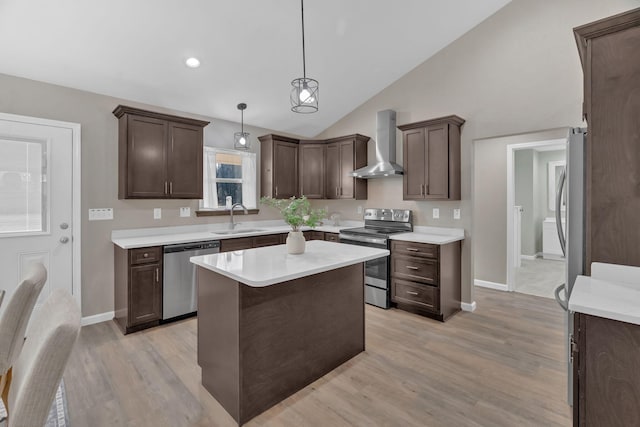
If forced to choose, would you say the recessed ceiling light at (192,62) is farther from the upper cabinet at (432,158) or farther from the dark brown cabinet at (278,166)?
the upper cabinet at (432,158)

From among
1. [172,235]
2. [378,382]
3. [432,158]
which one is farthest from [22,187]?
[432,158]

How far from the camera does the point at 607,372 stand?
1269 mm

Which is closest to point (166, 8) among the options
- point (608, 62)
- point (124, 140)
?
point (124, 140)

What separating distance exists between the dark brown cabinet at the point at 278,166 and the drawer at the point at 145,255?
195cm

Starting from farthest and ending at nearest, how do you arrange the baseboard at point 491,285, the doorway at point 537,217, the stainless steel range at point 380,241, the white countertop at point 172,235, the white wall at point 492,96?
the doorway at point 537,217, the baseboard at point 491,285, the stainless steel range at point 380,241, the white countertop at point 172,235, the white wall at point 492,96

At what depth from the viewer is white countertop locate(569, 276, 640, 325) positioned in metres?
1.22

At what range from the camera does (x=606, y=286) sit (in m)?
1.55

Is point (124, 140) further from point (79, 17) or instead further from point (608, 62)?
point (608, 62)

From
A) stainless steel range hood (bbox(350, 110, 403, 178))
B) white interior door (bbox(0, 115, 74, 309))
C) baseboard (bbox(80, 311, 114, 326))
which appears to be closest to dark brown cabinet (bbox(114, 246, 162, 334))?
baseboard (bbox(80, 311, 114, 326))

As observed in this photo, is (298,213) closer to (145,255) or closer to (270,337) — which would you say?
(270,337)

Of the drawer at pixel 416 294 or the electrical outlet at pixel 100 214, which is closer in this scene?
the electrical outlet at pixel 100 214

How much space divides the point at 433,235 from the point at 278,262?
2.53 m

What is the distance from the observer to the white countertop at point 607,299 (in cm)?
122

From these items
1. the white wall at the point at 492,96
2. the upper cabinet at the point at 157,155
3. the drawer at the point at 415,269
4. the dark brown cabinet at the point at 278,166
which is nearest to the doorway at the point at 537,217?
the white wall at the point at 492,96
